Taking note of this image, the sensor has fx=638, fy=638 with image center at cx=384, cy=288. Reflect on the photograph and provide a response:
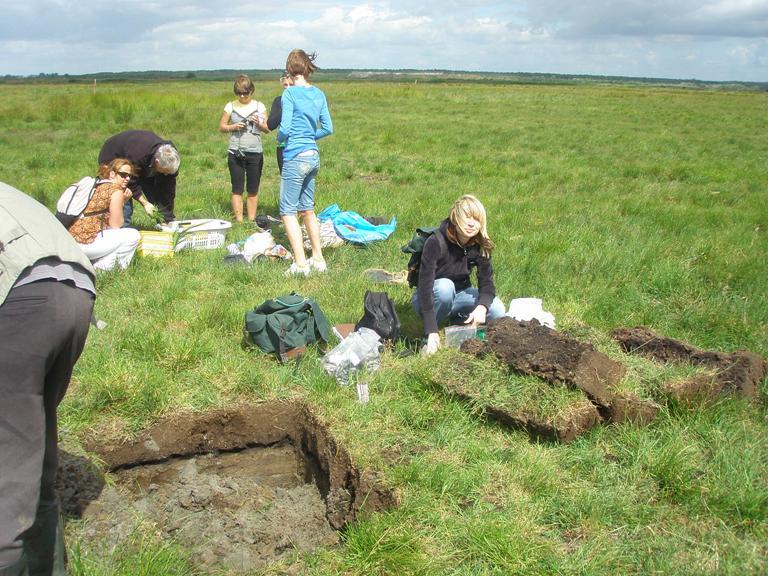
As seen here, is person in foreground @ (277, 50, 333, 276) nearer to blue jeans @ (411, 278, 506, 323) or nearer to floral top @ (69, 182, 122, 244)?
floral top @ (69, 182, 122, 244)

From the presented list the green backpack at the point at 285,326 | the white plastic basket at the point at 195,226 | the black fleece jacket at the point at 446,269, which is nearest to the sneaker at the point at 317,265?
the white plastic basket at the point at 195,226

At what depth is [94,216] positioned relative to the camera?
559 cm

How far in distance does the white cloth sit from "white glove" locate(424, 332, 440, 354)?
0.74 metres

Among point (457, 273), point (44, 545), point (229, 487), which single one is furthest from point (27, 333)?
point (457, 273)

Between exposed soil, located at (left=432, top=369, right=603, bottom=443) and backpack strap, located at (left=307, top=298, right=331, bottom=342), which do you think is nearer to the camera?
exposed soil, located at (left=432, top=369, right=603, bottom=443)

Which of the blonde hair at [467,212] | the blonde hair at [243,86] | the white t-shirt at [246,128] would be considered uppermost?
the blonde hair at [243,86]

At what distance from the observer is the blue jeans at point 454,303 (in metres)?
4.54

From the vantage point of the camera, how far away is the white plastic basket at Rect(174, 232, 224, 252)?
649cm

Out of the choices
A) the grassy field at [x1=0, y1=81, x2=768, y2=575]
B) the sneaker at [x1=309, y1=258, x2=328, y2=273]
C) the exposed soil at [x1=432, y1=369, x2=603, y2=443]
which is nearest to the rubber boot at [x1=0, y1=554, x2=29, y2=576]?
the grassy field at [x1=0, y1=81, x2=768, y2=575]

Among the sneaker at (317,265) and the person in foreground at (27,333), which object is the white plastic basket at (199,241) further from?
the person in foreground at (27,333)

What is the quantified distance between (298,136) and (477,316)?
2.52 meters

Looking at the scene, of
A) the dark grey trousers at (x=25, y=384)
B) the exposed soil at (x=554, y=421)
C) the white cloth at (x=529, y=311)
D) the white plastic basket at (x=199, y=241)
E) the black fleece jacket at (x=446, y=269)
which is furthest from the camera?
the white plastic basket at (x=199, y=241)

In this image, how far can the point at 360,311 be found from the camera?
5.06 meters

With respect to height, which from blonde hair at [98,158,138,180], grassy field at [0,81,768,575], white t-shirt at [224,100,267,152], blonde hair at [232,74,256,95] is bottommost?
grassy field at [0,81,768,575]
